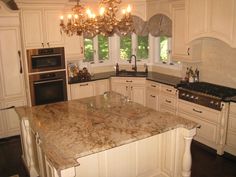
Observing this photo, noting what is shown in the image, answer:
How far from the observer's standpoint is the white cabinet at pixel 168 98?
523 cm

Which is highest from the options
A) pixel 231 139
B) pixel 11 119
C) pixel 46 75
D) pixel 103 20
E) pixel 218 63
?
pixel 103 20

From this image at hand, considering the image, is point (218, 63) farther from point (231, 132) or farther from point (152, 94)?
point (152, 94)

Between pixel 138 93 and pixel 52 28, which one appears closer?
pixel 52 28

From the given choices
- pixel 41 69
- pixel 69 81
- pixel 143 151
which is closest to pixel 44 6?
pixel 41 69

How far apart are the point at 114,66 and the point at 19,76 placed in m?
2.50

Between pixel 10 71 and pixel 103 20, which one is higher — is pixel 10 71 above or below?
below

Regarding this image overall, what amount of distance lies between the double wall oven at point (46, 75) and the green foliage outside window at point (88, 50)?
1.10 m

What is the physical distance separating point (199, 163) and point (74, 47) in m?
3.50

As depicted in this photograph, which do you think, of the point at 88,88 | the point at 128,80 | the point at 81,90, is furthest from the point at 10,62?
the point at 128,80

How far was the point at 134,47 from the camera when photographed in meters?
6.78

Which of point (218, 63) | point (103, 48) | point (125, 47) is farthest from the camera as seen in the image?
point (125, 47)

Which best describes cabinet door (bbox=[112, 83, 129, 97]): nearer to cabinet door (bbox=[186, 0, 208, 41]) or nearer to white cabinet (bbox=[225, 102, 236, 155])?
cabinet door (bbox=[186, 0, 208, 41])

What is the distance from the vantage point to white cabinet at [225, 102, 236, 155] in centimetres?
411

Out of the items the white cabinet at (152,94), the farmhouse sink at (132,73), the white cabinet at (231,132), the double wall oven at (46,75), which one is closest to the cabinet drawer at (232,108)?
the white cabinet at (231,132)
